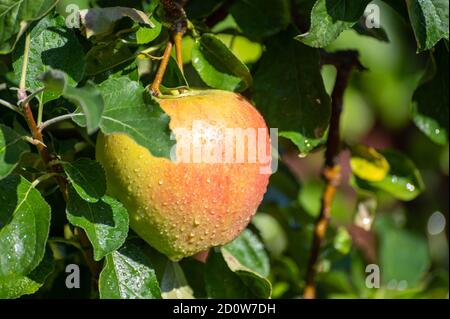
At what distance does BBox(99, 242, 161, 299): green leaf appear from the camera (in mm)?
983

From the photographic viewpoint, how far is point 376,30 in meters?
1.19

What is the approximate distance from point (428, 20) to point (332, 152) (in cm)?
39

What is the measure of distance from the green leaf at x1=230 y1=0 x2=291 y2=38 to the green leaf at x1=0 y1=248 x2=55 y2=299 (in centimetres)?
38

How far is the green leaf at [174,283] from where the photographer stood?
1.11 metres

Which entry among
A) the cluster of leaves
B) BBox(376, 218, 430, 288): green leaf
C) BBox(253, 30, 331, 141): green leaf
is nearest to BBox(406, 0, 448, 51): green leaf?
the cluster of leaves

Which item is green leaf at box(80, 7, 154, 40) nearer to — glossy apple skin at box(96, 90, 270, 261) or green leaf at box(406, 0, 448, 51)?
glossy apple skin at box(96, 90, 270, 261)

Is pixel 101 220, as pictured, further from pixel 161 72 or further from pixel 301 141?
pixel 301 141

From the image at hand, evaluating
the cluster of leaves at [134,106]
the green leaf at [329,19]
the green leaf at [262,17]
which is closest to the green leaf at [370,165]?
the cluster of leaves at [134,106]

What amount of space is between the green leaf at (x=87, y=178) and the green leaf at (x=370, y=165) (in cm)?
52

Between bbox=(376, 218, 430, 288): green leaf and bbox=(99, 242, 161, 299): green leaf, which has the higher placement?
bbox=(99, 242, 161, 299): green leaf

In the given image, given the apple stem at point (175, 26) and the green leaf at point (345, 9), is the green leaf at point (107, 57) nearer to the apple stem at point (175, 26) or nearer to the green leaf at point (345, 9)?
the apple stem at point (175, 26)

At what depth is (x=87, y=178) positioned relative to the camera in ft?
3.06
